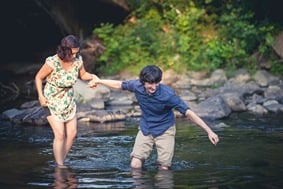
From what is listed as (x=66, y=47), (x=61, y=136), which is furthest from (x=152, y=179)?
(x=66, y=47)

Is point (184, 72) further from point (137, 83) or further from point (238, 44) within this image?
point (137, 83)

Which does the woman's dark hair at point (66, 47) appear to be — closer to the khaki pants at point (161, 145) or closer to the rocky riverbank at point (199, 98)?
the khaki pants at point (161, 145)

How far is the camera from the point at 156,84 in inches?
300

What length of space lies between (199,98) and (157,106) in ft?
30.6

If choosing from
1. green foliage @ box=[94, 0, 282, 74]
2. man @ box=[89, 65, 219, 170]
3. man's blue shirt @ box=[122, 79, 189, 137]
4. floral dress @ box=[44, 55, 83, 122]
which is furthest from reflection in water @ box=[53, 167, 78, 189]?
green foliage @ box=[94, 0, 282, 74]

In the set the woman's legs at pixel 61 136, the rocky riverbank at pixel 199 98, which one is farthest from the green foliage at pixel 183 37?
the woman's legs at pixel 61 136

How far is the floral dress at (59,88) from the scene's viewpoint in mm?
8336

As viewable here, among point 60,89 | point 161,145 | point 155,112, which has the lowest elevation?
point 161,145

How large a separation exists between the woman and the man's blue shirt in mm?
838

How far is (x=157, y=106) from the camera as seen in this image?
783 centimetres

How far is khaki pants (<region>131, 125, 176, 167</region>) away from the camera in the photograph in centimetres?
805

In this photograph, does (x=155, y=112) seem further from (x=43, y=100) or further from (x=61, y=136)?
(x=43, y=100)

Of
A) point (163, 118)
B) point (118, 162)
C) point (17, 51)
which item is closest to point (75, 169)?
point (118, 162)

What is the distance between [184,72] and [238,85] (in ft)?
8.63
